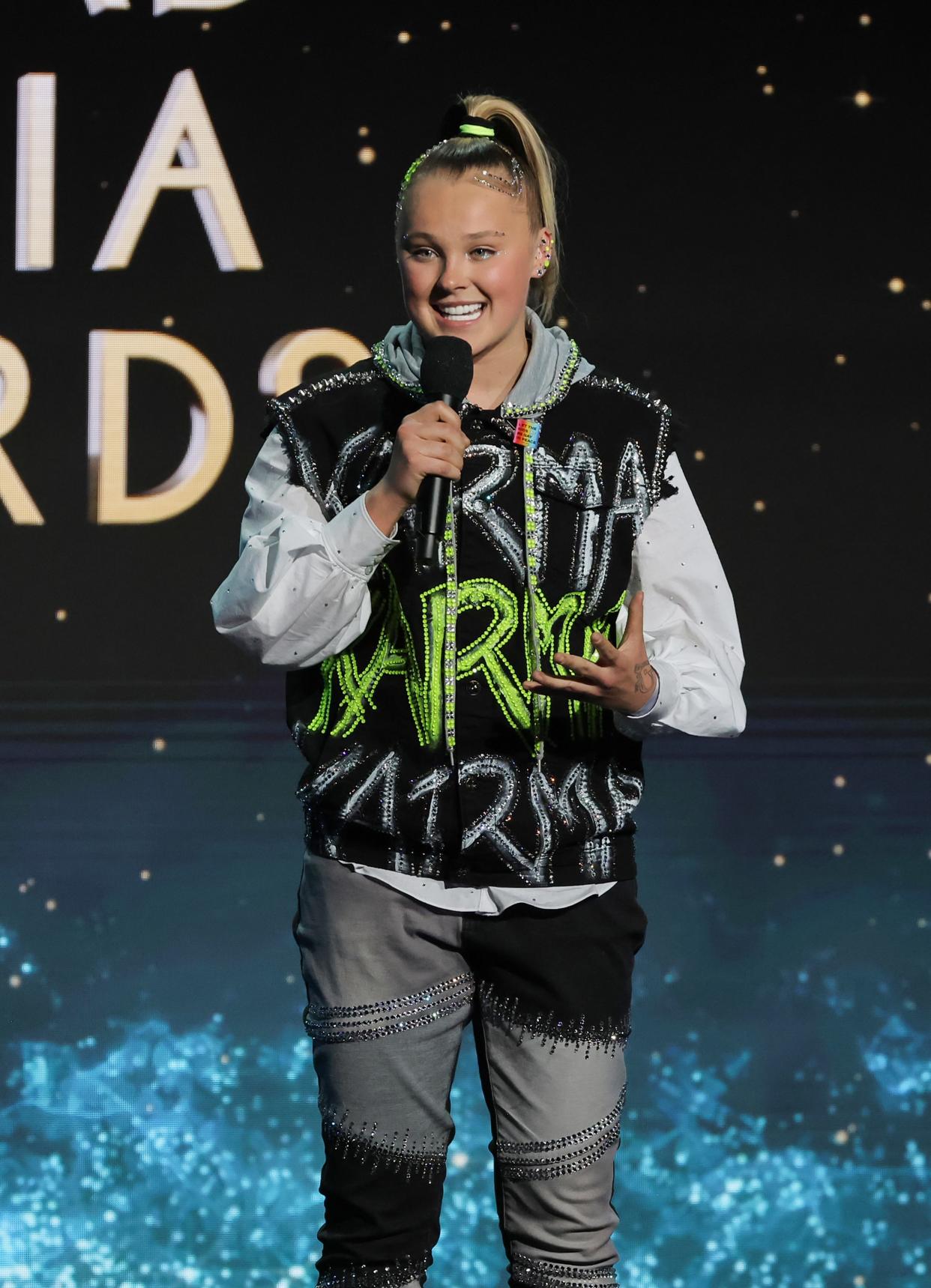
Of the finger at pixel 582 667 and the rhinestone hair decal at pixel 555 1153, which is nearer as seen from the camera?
the finger at pixel 582 667

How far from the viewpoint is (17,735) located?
2289mm

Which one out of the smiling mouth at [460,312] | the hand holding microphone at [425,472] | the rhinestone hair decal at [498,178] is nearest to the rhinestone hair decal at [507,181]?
the rhinestone hair decal at [498,178]

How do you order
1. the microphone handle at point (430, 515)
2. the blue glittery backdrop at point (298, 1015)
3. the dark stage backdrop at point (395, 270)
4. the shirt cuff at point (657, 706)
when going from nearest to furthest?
the microphone handle at point (430, 515)
the shirt cuff at point (657, 706)
the blue glittery backdrop at point (298, 1015)
the dark stage backdrop at point (395, 270)

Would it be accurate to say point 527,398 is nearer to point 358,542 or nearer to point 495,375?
point 495,375

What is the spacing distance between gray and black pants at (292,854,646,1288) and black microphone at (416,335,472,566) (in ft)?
1.02

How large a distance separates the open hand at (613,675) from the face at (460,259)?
11.1 inches

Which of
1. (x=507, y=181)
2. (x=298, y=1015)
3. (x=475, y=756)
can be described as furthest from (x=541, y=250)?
(x=298, y=1015)

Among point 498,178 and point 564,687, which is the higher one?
point 498,178

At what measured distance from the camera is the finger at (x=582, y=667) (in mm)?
1201

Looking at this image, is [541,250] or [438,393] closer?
[438,393]

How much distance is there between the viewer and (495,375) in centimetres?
139

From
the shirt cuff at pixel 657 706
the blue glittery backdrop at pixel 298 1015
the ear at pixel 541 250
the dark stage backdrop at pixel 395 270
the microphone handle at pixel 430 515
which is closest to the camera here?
the microphone handle at pixel 430 515

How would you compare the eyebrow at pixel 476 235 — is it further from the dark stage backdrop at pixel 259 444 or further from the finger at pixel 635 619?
the dark stage backdrop at pixel 259 444

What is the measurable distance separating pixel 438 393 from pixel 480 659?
224mm
